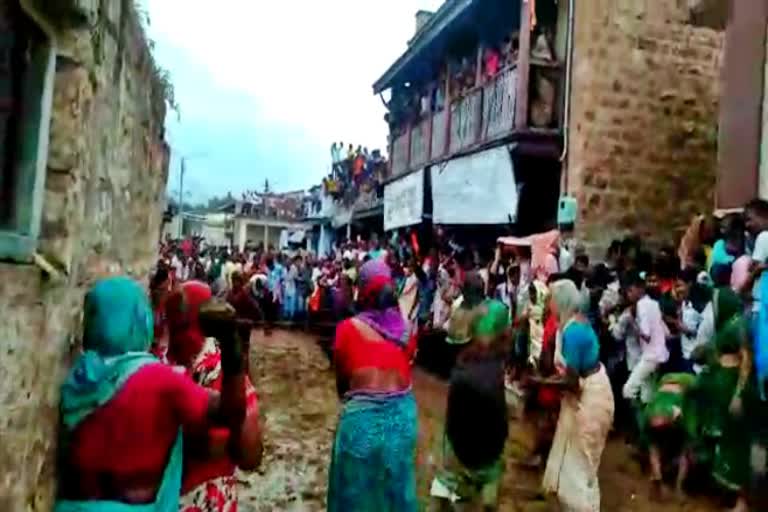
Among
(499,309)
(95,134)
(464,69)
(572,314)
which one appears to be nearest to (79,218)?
(95,134)

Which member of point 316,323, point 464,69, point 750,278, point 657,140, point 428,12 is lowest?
point 316,323

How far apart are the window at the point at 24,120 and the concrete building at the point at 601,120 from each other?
937 cm

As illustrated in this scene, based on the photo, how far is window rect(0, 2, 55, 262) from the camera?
2.48 metres

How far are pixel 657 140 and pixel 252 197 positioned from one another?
41526 mm

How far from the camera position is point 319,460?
24.9 ft

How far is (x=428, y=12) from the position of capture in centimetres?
2198

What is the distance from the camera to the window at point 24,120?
248 centimetres

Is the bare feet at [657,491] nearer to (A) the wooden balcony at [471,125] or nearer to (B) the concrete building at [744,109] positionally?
(B) the concrete building at [744,109]

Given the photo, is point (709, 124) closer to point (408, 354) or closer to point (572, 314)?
point (572, 314)

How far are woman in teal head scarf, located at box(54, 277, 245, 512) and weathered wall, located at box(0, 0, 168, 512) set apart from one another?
10 centimetres

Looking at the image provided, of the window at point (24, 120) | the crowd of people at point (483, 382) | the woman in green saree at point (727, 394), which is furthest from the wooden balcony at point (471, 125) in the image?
the window at point (24, 120)

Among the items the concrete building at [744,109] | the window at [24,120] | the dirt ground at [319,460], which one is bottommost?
the dirt ground at [319,460]

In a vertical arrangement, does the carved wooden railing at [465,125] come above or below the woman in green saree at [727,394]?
above

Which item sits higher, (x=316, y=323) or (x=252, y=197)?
(x=252, y=197)
